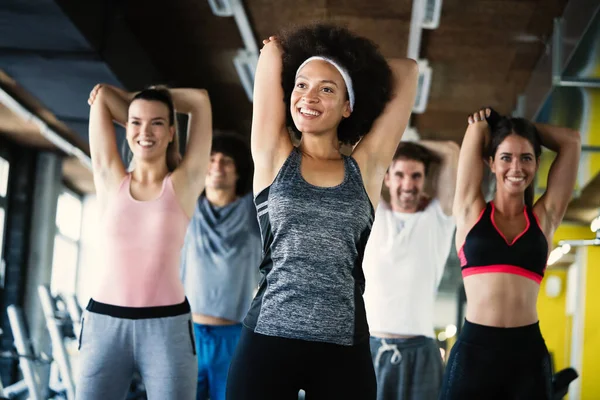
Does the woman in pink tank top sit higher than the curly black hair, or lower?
lower

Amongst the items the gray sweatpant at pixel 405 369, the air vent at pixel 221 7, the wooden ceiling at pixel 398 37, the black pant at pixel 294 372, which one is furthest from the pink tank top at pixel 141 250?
the wooden ceiling at pixel 398 37

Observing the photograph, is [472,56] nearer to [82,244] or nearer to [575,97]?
[575,97]

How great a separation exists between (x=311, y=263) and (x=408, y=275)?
4.99ft

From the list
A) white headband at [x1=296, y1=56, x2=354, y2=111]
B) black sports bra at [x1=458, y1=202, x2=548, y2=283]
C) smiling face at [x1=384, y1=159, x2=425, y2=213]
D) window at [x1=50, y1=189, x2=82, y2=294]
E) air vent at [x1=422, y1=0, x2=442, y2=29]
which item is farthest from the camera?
window at [x1=50, y1=189, x2=82, y2=294]

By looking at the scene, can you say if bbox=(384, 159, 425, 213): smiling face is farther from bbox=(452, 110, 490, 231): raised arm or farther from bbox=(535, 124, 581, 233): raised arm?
bbox=(535, 124, 581, 233): raised arm

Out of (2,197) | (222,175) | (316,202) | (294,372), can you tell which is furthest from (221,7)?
(2,197)

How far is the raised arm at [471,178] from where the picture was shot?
3129 millimetres

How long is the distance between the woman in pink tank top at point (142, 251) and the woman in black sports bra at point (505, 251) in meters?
0.94

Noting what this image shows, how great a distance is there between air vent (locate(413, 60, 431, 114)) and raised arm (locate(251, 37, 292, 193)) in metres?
4.33

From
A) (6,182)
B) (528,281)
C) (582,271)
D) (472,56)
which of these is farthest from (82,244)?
(528,281)

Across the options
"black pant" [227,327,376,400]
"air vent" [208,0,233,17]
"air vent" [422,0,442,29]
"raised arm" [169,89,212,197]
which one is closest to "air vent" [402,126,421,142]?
"air vent" [422,0,442,29]

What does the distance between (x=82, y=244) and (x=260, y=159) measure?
10.9 meters

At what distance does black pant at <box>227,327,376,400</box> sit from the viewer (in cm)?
189

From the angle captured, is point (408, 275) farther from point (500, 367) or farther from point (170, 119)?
point (170, 119)
